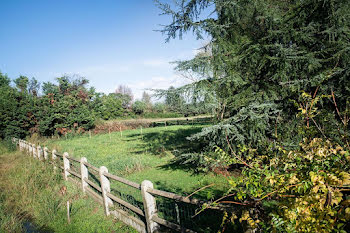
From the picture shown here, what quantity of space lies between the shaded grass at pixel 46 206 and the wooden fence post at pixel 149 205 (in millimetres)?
845

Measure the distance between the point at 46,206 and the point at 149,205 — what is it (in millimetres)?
3615

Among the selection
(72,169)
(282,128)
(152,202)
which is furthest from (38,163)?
(282,128)

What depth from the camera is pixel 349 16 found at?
5.13m

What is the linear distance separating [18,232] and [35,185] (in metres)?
2.32

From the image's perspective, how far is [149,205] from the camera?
145 inches

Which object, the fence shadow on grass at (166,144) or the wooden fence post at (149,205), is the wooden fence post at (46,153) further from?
the wooden fence post at (149,205)

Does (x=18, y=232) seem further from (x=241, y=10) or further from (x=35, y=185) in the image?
(x=241, y=10)

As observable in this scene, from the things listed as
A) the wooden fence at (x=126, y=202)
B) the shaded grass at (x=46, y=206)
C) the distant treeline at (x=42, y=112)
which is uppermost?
the distant treeline at (x=42, y=112)

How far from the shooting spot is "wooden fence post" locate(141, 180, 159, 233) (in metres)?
3.62

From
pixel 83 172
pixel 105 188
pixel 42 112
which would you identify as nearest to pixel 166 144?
pixel 83 172

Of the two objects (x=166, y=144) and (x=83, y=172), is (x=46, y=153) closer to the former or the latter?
(x=83, y=172)

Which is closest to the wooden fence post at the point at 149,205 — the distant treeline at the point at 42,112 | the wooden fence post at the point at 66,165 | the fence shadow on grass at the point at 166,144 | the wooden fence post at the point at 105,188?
the wooden fence post at the point at 105,188

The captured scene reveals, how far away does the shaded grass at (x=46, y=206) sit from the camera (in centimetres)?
473

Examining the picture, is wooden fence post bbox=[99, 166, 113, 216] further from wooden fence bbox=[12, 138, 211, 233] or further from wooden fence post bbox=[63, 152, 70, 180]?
wooden fence post bbox=[63, 152, 70, 180]
